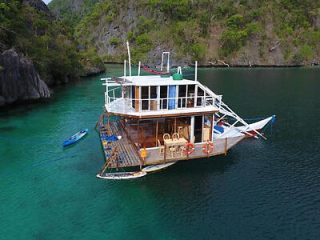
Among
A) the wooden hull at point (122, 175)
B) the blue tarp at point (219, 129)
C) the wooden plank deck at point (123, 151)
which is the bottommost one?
the wooden hull at point (122, 175)

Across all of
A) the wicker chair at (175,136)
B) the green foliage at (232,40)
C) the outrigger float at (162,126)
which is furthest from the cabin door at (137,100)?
the green foliage at (232,40)

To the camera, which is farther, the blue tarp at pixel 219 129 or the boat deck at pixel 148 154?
the blue tarp at pixel 219 129

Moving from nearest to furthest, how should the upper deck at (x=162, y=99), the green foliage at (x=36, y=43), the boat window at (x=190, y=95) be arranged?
1. the upper deck at (x=162, y=99)
2. the boat window at (x=190, y=95)
3. the green foliage at (x=36, y=43)

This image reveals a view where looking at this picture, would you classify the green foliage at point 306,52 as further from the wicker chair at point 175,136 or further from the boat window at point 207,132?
the wicker chair at point 175,136

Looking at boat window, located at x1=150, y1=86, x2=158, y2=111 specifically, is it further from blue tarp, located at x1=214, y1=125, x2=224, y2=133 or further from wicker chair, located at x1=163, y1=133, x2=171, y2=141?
blue tarp, located at x1=214, y1=125, x2=224, y2=133

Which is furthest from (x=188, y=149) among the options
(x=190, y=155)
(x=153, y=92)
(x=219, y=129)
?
(x=219, y=129)

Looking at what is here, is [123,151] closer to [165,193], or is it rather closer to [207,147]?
[165,193]

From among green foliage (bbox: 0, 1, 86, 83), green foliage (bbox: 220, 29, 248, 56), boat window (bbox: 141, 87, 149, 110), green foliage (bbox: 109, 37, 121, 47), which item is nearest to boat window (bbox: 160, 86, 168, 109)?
boat window (bbox: 141, 87, 149, 110)
